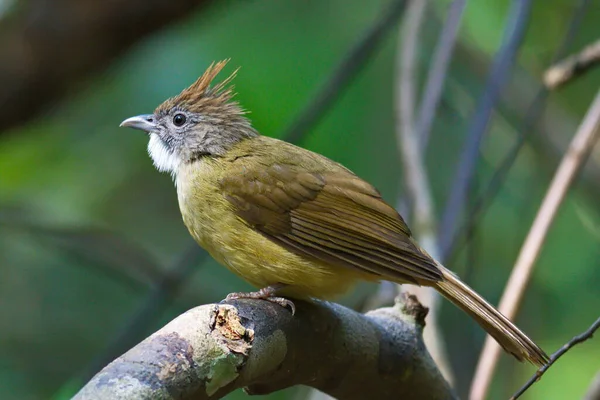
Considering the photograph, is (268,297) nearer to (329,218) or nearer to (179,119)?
(329,218)

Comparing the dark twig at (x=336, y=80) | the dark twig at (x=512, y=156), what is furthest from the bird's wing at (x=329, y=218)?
the dark twig at (x=336, y=80)

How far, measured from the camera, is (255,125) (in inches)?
177

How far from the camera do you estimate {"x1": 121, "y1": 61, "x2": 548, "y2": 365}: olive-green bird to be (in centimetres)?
294

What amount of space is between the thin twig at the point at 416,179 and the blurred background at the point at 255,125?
0.22 metres

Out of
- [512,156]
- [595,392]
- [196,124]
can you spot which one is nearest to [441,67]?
[512,156]

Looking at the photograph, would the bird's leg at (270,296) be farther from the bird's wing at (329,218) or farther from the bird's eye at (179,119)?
the bird's eye at (179,119)

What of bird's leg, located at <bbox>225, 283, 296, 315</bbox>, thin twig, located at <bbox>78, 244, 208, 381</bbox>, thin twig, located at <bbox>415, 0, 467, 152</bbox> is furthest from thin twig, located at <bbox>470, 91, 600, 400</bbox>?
thin twig, located at <bbox>78, 244, 208, 381</bbox>

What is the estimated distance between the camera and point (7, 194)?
16.3ft

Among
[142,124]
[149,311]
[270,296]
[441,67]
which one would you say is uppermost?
[441,67]

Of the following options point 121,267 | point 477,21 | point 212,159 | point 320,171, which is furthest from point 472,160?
point 121,267

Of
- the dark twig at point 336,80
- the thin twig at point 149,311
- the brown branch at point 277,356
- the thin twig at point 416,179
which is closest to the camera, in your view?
the brown branch at point 277,356

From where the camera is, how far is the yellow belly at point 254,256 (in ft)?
9.80

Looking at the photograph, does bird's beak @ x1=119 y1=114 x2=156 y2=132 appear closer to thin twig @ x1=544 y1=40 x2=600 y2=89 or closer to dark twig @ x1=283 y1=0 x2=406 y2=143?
dark twig @ x1=283 y1=0 x2=406 y2=143

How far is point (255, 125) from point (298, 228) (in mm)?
1455
